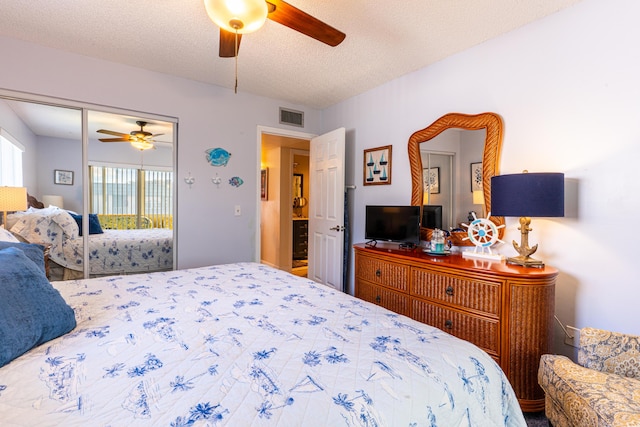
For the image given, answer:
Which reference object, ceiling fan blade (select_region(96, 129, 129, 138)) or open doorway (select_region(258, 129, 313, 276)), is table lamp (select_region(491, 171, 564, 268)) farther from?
open doorway (select_region(258, 129, 313, 276))

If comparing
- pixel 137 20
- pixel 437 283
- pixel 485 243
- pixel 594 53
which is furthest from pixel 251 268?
pixel 594 53

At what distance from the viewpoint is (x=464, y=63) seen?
8.24ft

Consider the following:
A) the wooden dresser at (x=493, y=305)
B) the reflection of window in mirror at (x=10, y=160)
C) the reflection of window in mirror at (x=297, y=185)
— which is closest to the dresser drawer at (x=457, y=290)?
the wooden dresser at (x=493, y=305)

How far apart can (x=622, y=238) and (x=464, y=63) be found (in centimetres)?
166

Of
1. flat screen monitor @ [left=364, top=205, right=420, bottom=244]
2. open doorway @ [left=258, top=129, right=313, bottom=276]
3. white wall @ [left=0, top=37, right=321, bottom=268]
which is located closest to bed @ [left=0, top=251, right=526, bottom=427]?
flat screen monitor @ [left=364, top=205, right=420, bottom=244]

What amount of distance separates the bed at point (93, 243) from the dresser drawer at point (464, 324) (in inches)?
96.1

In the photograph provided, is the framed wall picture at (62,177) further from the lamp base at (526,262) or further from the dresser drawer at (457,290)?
the lamp base at (526,262)

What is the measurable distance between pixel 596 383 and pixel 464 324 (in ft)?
2.48

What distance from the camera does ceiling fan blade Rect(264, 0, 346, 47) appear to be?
5.15 ft

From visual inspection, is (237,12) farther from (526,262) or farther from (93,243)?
(93,243)

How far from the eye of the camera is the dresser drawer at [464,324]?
6.09 feet

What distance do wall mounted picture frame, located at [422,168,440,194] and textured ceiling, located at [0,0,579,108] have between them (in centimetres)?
96

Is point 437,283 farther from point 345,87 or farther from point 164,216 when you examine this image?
point 164,216

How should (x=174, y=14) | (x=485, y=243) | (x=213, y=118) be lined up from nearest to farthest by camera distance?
1. (x=174, y=14)
2. (x=485, y=243)
3. (x=213, y=118)
